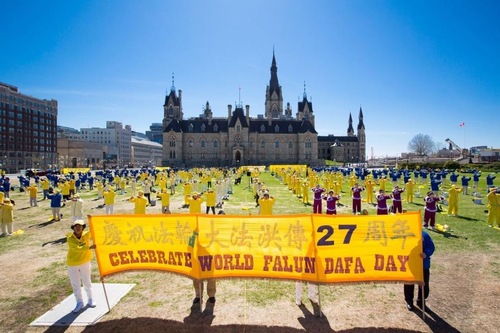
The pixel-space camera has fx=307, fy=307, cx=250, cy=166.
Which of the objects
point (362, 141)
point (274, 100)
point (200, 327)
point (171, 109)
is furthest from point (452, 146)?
point (200, 327)

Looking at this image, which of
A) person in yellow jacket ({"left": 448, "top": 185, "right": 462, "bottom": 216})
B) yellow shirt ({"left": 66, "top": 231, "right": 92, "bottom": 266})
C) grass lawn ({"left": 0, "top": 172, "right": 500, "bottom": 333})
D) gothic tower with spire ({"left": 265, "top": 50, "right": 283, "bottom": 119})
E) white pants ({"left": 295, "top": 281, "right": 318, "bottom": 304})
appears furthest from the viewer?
gothic tower with spire ({"left": 265, "top": 50, "right": 283, "bottom": 119})

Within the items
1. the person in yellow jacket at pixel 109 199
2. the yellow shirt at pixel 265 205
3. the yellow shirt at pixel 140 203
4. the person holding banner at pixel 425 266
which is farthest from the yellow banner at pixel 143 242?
the person in yellow jacket at pixel 109 199

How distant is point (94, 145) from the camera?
113m

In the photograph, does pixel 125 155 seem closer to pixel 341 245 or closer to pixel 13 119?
pixel 13 119

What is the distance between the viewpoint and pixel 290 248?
5820 mm

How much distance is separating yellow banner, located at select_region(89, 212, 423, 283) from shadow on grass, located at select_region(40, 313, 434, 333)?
0.84 metres

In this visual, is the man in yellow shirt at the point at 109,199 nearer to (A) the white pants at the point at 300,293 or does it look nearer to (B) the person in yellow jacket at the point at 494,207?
(A) the white pants at the point at 300,293

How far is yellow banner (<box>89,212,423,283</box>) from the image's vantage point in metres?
5.72

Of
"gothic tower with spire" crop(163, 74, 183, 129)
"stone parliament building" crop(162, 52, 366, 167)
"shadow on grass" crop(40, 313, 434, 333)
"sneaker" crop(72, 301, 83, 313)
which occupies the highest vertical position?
"gothic tower with spire" crop(163, 74, 183, 129)

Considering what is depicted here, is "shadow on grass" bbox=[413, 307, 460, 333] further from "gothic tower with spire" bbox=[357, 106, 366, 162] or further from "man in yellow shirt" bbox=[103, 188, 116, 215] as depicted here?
"gothic tower with spire" bbox=[357, 106, 366, 162]

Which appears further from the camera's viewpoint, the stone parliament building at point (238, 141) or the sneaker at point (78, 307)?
the stone parliament building at point (238, 141)

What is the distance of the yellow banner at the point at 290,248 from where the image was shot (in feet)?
18.8

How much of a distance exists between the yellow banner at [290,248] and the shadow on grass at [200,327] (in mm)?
843

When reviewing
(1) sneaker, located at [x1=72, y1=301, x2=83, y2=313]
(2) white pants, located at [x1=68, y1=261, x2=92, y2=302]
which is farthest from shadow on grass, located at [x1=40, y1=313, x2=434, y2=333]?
(2) white pants, located at [x1=68, y1=261, x2=92, y2=302]
